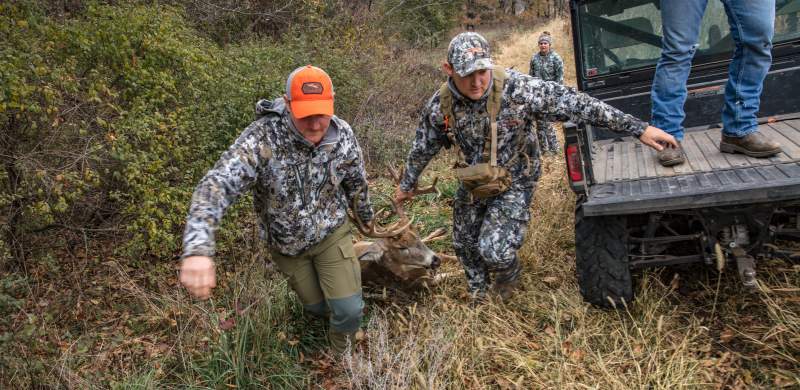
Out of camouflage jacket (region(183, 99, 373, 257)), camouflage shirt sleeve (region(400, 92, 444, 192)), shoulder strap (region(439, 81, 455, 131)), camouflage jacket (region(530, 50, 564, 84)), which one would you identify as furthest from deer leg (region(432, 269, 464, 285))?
camouflage jacket (region(530, 50, 564, 84))

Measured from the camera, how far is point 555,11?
3531cm

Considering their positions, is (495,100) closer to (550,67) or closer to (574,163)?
(574,163)

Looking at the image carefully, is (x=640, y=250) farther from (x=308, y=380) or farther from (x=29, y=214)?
(x=29, y=214)

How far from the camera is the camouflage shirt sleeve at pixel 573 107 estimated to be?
3.23m

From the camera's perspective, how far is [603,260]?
11.1 ft

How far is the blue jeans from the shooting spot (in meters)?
3.34

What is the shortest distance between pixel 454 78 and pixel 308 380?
2027 millimetres

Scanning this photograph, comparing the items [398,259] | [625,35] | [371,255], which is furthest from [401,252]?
[625,35]

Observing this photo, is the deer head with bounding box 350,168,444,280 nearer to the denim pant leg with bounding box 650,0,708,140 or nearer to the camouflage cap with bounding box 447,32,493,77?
the camouflage cap with bounding box 447,32,493,77

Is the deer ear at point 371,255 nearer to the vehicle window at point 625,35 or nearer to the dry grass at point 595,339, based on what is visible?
the dry grass at point 595,339

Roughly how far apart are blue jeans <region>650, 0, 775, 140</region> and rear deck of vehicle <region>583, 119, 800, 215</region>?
10.7 inches

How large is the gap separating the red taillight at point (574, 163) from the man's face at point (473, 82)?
64 cm

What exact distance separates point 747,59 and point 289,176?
2803 millimetres

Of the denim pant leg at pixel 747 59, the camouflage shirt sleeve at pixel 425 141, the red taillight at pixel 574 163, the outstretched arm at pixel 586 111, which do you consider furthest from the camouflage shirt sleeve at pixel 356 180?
the denim pant leg at pixel 747 59
